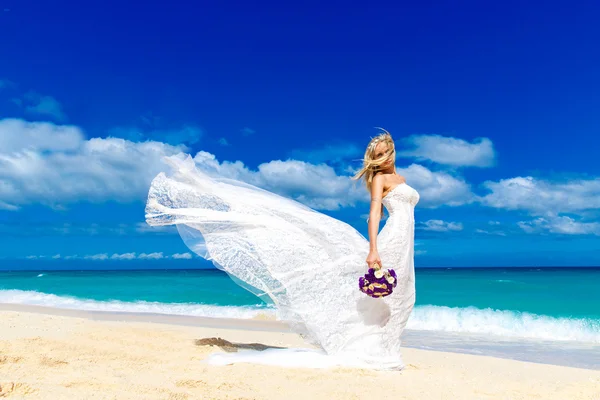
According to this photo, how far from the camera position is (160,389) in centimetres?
398

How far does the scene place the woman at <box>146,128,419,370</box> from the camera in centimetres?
537

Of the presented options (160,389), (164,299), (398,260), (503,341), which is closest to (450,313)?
(503,341)

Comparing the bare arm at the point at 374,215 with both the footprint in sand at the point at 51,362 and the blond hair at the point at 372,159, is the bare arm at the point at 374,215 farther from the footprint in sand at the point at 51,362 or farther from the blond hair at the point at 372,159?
the footprint in sand at the point at 51,362

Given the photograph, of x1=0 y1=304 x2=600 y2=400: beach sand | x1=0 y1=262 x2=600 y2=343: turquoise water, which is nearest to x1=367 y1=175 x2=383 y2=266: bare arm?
x1=0 y1=304 x2=600 y2=400: beach sand

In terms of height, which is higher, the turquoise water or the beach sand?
the turquoise water

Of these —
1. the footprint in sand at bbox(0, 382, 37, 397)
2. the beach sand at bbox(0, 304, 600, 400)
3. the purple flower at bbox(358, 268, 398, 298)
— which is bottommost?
the footprint in sand at bbox(0, 382, 37, 397)

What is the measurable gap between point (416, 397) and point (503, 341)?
6.56 metres

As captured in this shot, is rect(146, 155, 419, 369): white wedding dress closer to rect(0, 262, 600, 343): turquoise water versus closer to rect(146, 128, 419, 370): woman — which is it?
rect(146, 128, 419, 370): woman

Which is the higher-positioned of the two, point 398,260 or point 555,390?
point 398,260

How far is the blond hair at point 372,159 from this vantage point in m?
5.44

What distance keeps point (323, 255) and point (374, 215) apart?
0.70 m

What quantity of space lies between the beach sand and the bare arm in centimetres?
109

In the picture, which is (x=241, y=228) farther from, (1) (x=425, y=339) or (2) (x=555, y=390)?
(1) (x=425, y=339)

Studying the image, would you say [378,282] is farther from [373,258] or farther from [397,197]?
[397,197]
